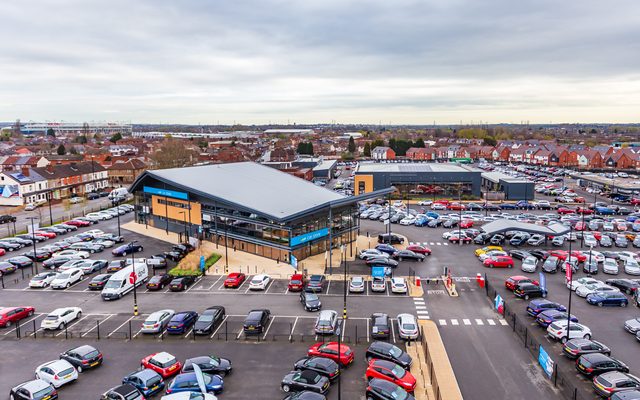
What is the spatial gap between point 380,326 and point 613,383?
10.2m

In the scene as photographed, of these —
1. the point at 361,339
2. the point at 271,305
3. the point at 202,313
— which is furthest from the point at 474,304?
the point at 202,313

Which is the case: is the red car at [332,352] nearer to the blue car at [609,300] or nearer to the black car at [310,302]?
the black car at [310,302]

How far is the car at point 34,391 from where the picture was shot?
17416 millimetres

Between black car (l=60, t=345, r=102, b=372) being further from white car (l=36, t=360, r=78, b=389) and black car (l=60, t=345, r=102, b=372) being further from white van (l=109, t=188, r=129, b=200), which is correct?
white van (l=109, t=188, r=129, b=200)

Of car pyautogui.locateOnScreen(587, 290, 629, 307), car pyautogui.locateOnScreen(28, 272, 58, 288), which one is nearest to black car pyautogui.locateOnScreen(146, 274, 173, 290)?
car pyautogui.locateOnScreen(28, 272, 58, 288)

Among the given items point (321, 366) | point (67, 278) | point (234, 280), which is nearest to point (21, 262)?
point (67, 278)

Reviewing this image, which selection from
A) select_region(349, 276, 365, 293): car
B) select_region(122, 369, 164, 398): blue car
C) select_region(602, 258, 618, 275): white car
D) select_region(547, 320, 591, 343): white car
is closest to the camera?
select_region(122, 369, 164, 398): blue car

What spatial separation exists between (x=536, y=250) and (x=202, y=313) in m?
30.0

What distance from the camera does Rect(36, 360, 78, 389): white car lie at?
1891cm

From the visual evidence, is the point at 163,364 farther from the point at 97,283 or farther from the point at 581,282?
the point at 581,282

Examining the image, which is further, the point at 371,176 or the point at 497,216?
the point at 371,176

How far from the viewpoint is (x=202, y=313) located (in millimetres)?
26312

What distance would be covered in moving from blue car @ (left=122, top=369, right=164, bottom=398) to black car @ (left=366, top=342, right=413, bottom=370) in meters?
9.16

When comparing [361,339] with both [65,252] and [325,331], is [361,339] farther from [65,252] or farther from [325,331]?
[65,252]
